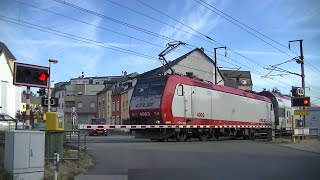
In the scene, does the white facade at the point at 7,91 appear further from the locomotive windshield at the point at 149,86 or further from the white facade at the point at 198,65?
the locomotive windshield at the point at 149,86

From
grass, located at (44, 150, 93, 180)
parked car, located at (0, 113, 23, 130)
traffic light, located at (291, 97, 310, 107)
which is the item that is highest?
traffic light, located at (291, 97, 310, 107)

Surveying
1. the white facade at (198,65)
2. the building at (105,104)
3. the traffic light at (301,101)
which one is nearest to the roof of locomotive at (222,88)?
the traffic light at (301,101)

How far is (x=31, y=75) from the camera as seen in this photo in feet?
46.3

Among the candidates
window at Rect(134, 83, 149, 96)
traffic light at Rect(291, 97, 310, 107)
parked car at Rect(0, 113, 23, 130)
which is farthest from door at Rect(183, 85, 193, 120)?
traffic light at Rect(291, 97, 310, 107)

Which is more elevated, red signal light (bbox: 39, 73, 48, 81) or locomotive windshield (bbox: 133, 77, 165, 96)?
locomotive windshield (bbox: 133, 77, 165, 96)

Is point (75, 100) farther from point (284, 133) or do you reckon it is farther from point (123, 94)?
point (284, 133)

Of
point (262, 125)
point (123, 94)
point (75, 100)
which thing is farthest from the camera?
point (75, 100)

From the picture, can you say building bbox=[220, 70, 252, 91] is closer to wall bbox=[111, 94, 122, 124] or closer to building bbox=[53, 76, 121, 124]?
building bbox=[53, 76, 121, 124]

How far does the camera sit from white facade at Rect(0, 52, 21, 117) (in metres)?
61.0

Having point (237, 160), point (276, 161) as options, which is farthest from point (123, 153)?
point (276, 161)

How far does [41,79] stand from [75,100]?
88266mm

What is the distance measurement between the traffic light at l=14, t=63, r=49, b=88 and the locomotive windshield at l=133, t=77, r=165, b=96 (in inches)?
425

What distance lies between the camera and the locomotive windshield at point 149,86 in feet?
81.4

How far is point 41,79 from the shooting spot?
47.1 ft
